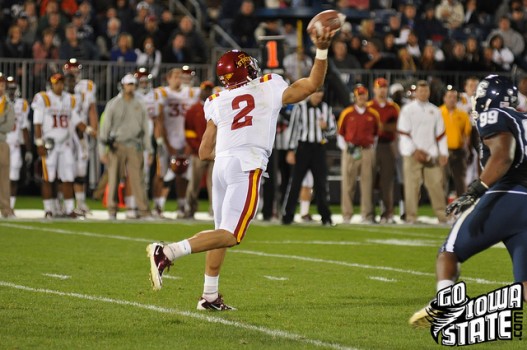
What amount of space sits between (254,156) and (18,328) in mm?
1927

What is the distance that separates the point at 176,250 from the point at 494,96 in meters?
2.20

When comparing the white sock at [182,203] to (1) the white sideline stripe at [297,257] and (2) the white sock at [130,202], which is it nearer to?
(2) the white sock at [130,202]

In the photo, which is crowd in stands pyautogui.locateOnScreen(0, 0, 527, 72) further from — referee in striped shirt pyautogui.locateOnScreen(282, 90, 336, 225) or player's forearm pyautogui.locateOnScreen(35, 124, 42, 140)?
player's forearm pyautogui.locateOnScreen(35, 124, 42, 140)

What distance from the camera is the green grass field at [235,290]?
716cm

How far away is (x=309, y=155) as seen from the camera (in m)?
16.3

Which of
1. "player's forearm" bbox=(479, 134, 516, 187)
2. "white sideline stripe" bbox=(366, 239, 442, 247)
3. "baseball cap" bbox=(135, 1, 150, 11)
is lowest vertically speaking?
"white sideline stripe" bbox=(366, 239, 442, 247)

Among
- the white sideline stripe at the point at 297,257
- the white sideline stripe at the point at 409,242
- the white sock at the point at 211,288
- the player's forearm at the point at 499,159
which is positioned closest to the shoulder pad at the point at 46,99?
the white sideline stripe at the point at 297,257

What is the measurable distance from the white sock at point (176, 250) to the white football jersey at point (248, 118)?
72 cm

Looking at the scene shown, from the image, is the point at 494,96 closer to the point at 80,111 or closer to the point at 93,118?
the point at 80,111

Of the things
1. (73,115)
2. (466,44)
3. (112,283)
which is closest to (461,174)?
(73,115)

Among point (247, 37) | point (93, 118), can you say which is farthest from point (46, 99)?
point (247, 37)

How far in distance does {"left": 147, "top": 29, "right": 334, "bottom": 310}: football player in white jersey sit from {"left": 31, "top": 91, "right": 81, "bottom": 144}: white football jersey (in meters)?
8.69

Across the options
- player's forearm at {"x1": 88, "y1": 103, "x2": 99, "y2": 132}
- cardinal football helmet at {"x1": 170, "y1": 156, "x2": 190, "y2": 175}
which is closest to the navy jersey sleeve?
cardinal football helmet at {"x1": 170, "y1": 156, "x2": 190, "y2": 175}

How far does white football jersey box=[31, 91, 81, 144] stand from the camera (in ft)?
55.1
